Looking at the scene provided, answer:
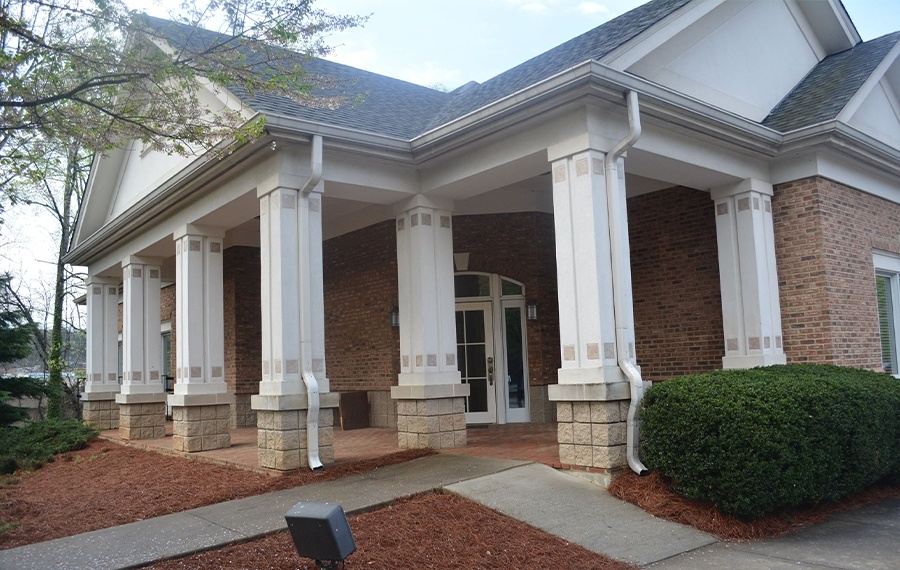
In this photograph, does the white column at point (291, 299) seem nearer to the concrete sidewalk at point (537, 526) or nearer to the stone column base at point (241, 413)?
the concrete sidewalk at point (537, 526)

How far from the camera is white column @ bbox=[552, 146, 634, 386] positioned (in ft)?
25.0

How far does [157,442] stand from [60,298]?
13542mm

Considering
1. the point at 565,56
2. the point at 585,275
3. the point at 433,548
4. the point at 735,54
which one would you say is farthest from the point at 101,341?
the point at 735,54

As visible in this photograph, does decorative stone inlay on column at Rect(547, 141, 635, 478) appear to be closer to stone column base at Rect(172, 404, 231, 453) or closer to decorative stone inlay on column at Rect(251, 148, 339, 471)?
decorative stone inlay on column at Rect(251, 148, 339, 471)

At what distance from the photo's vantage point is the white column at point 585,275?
7.63 m

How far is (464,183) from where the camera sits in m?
9.61

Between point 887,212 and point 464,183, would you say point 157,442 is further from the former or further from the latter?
point 887,212

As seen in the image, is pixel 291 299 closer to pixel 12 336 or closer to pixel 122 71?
pixel 122 71

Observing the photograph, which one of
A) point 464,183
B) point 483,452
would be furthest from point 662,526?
point 464,183

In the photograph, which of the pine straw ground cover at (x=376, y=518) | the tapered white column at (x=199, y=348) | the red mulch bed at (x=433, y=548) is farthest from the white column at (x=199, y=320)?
the red mulch bed at (x=433, y=548)

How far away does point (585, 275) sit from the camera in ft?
25.5

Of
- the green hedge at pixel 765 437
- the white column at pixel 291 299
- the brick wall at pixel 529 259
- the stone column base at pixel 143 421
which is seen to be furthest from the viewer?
the stone column base at pixel 143 421

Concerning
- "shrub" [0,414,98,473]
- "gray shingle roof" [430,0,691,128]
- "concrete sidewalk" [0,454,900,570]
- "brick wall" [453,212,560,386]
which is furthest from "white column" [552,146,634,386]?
"shrub" [0,414,98,473]

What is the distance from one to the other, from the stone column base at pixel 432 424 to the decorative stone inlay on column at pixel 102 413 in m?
9.29
